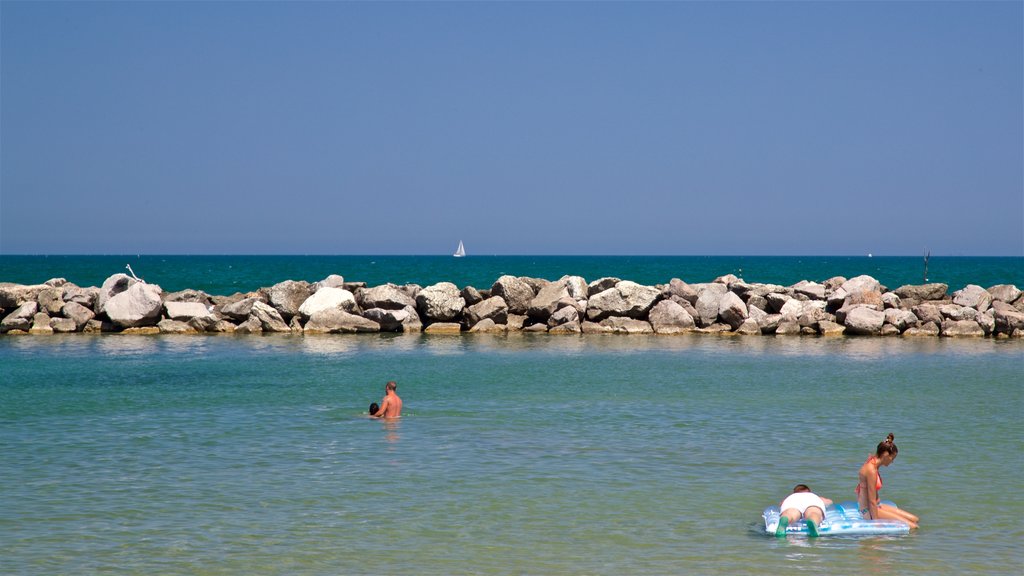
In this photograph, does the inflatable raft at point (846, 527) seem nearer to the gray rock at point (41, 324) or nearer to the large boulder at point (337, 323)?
the large boulder at point (337, 323)

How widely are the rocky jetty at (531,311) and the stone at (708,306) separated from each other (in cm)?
4

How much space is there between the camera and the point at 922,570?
10.8 meters

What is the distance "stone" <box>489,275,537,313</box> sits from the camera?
40219 millimetres

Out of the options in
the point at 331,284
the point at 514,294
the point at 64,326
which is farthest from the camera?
the point at 331,284

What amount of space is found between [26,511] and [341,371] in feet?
47.3

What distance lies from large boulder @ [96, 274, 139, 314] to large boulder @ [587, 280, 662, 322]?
1745 centimetres

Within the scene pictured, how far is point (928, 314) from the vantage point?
3819cm

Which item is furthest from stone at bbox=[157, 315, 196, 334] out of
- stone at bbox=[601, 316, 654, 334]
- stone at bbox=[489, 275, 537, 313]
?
stone at bbox=[601, 316, 654, 334]

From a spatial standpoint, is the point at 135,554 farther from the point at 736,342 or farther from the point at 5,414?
the point at 736,342

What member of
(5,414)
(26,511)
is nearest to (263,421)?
(5,414)

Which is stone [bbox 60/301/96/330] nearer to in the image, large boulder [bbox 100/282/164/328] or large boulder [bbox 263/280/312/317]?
large boulder [bbox 100/282/164/328]

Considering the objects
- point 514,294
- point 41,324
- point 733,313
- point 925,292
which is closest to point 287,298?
point 514,294

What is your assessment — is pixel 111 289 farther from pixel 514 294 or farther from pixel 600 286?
pixel 600 286

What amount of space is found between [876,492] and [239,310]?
1239 inches
